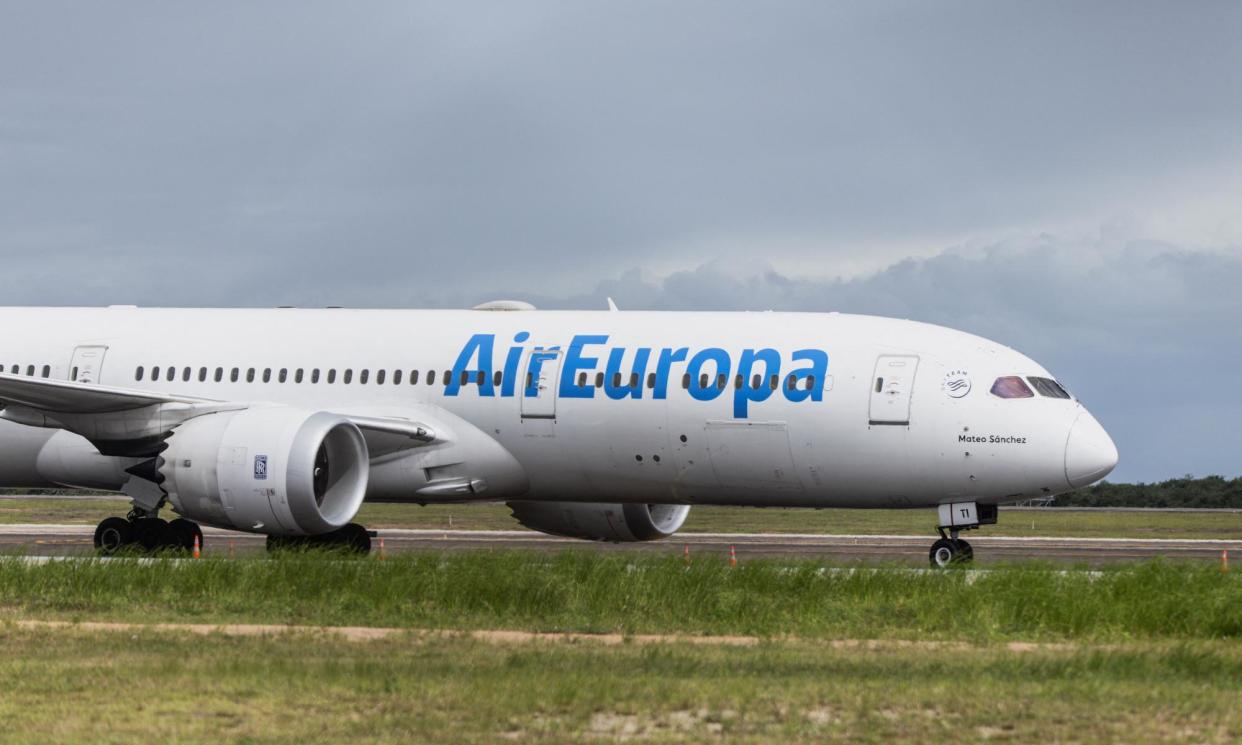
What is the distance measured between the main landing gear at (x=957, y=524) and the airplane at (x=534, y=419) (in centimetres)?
5

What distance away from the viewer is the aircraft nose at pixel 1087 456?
24297 millimetres

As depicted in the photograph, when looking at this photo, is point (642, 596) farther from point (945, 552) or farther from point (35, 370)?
point (35, 370)

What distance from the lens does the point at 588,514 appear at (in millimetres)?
30406

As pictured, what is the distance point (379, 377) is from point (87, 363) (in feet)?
18.8

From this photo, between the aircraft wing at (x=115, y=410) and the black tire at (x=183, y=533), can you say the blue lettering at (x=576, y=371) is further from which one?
the black tire at (x=183, y=533)

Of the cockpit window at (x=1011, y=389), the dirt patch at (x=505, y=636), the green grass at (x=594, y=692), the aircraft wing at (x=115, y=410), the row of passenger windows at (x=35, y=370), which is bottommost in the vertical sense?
the green grass at (x=594, y=692)

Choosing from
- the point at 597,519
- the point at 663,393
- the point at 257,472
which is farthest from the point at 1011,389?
the point at 257,472

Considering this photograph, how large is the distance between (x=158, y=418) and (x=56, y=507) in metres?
34.4

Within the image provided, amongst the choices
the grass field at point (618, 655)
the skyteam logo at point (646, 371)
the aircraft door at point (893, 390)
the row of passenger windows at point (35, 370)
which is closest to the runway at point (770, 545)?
the aircraft door at point (893, 390)

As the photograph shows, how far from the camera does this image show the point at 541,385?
2727 cm

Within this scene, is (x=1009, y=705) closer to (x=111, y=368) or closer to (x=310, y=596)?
(x=310, y=596)

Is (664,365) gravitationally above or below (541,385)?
above

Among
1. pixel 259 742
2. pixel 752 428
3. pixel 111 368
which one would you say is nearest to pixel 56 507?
pixel 111 368

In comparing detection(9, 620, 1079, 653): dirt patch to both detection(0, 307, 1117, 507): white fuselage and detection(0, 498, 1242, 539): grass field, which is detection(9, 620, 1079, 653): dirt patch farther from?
detection(0, 498, 1242, 539): grass field
